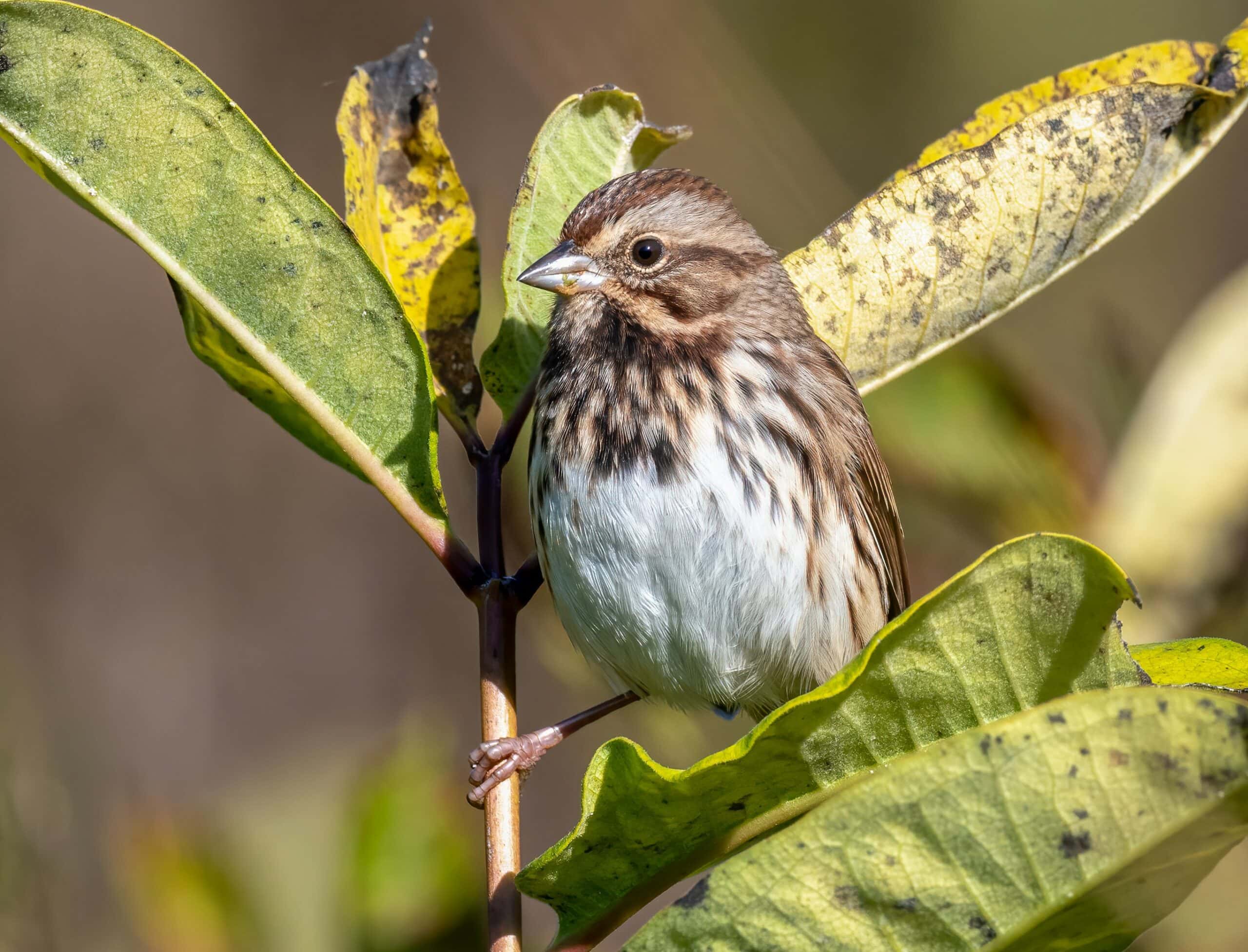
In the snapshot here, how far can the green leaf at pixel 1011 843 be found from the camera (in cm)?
102

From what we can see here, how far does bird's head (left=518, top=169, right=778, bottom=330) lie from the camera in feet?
7.73

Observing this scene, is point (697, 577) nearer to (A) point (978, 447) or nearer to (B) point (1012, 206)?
(A) point (978, 447)

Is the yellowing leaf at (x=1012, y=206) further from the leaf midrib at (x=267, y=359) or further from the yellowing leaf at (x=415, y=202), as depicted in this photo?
the leaf midrib at (x=267, y=359)

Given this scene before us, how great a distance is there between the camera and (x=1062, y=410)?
232 centimetres

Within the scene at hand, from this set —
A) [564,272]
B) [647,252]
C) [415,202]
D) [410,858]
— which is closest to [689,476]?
[564,272]

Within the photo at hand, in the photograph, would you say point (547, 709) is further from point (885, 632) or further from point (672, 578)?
point (885, 632)

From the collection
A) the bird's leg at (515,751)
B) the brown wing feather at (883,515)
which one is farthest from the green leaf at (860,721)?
the brown wing feather at (883,515)

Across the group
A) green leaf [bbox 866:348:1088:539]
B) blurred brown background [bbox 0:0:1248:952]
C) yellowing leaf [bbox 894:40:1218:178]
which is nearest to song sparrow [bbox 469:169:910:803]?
green leaf [bbox 866:348:1088:539]

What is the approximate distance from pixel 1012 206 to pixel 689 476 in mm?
709

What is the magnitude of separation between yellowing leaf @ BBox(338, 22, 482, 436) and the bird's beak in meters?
0.14

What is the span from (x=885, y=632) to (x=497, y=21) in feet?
10.7

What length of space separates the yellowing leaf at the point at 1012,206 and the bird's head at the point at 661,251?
50cm

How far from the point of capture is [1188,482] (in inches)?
85.6

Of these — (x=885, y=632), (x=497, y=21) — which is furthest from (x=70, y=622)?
(x=885, y=632)
